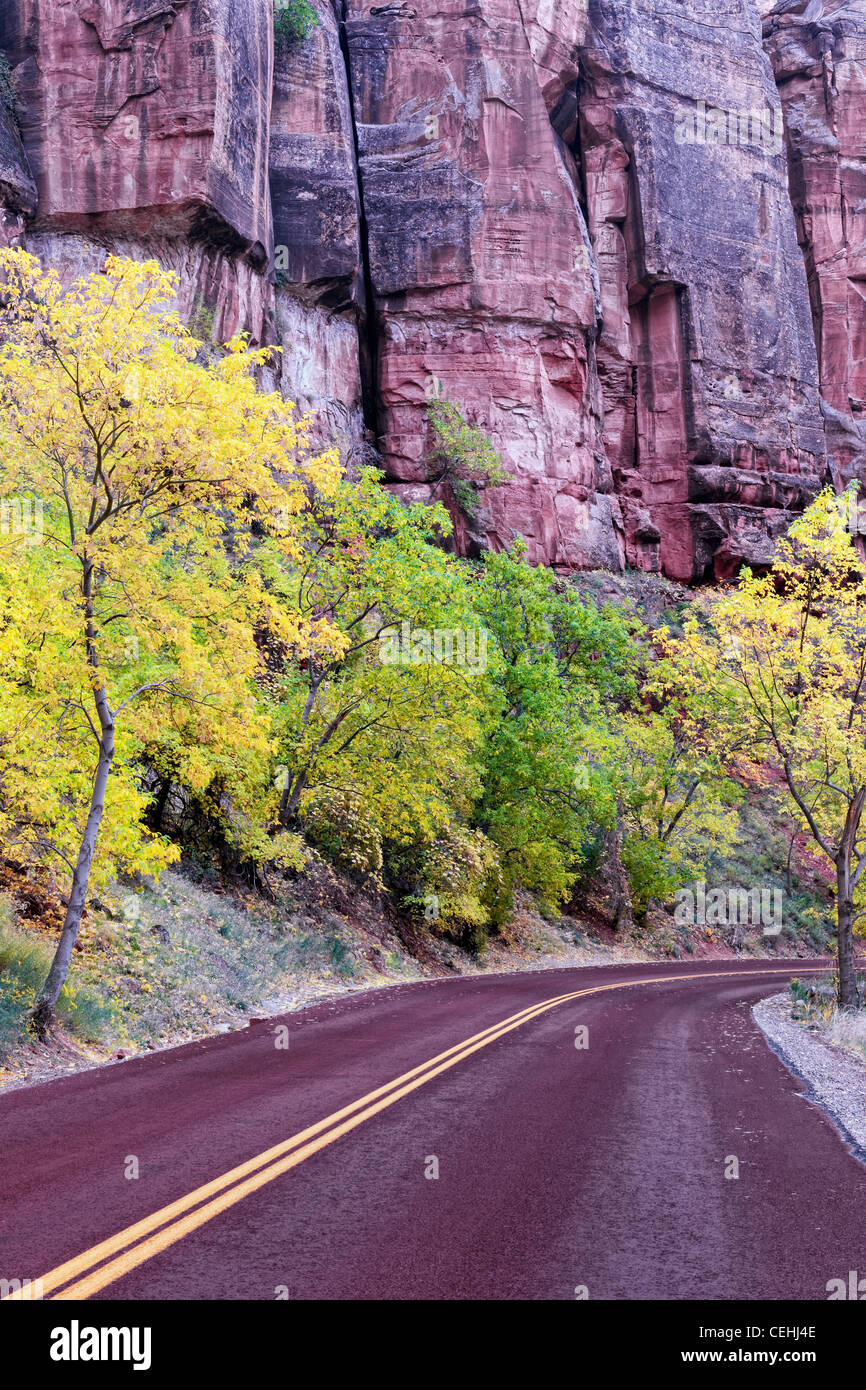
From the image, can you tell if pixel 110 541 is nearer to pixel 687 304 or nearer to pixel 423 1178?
pixel 423 1178

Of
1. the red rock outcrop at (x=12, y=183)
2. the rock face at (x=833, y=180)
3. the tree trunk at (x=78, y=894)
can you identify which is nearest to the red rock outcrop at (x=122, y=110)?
the red rock outcrop at (x=12, y=183)

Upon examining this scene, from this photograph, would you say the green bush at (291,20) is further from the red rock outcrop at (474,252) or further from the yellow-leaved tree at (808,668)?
the yellow-leaved tree at (808,668)

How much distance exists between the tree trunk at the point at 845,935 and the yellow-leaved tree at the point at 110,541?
40.0 ft

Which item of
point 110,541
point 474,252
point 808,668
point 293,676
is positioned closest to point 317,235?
point 474,252

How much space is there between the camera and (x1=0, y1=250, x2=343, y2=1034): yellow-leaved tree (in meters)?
11.3

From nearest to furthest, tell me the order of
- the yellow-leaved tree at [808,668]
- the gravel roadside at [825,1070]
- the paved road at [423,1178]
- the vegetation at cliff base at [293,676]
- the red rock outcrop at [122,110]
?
the paved road at [423,1178] → the gravel roadside at [825,1070] → the vegetation at cliff base at [293,676] → the yellow-leaved tree at [808,668] → the red rock outcrop at [122,110]

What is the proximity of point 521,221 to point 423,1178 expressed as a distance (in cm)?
4960

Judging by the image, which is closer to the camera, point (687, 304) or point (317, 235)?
point (317, 235)

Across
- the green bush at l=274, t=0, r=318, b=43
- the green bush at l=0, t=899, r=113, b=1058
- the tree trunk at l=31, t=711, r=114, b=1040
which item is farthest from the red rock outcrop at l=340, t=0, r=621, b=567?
the green bush at l=0, t=899, r=113, b=1058

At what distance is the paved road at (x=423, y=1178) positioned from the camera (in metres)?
4.71

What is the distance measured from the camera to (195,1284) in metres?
4.43

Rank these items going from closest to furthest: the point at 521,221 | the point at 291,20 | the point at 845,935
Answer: the point at 845,935, the point at 291,20, the point at 521,221

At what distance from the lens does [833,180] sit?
210 ft
